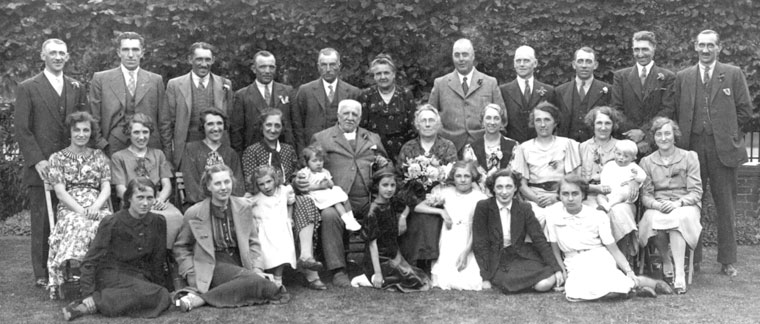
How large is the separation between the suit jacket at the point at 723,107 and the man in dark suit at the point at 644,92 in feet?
0.42

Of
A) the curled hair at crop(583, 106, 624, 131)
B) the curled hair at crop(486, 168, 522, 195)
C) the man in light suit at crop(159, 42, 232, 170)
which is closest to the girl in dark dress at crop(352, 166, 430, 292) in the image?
the curled hair at crop(486, 168, 522, 195)

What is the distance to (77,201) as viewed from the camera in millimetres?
5676

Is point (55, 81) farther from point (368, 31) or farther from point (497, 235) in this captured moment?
point (497, 235)

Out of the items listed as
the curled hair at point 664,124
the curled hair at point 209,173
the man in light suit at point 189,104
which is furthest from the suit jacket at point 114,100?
the curled hair at point 664,124

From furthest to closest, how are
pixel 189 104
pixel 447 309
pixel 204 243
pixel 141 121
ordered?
1. pixel 189 104
2. pixel 141 121
3. pixel 204 243
4. pixel 447 309

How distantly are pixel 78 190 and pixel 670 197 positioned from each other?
423cm

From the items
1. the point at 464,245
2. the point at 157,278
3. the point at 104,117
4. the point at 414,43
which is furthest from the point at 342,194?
the point at 414,43

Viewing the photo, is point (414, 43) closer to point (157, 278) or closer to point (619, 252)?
point (619, 252)

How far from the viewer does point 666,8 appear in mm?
7902

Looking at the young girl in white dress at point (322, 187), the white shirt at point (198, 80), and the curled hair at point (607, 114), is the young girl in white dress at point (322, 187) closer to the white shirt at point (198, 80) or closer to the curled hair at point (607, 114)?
the white shirt at point (198, 80)

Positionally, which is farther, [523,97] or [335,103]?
[335,103]

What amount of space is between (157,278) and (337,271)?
1.36 meters

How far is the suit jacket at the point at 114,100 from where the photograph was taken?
6176 millimetres

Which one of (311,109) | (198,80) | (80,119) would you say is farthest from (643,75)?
(80,119)
